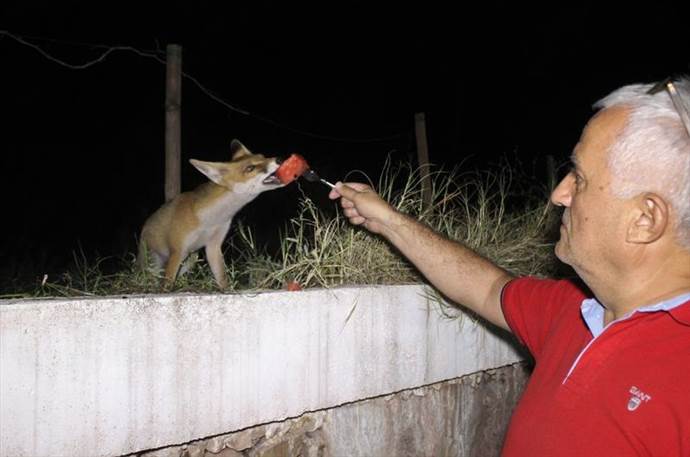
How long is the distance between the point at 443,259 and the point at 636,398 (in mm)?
1063

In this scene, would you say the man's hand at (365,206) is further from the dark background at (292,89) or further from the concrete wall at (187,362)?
the dark background at (292,89)

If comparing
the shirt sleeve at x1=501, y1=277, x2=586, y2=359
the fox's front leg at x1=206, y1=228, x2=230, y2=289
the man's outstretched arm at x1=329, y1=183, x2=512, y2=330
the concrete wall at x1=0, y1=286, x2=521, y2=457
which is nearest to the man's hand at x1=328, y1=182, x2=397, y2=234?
the man's outstretched arm at x1=329, y1=183, x2=512, y2=330

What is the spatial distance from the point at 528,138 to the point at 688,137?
1920cm

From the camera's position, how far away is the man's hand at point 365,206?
2559 millimetres

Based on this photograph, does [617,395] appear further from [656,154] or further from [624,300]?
[656,154]

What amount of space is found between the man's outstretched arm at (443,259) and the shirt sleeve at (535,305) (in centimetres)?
12

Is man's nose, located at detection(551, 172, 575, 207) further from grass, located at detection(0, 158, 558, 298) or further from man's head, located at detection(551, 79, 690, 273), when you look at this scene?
grass, located at detection(0, 158, 558, 298)

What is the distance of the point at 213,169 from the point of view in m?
4.09

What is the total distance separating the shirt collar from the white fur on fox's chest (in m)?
2.59

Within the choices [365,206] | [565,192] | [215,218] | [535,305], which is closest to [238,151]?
[215,218]

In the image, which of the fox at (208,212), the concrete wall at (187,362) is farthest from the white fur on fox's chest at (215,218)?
the concrete wall at (187,362)

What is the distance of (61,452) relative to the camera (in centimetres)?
181

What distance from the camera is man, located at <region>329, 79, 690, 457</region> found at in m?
1.56

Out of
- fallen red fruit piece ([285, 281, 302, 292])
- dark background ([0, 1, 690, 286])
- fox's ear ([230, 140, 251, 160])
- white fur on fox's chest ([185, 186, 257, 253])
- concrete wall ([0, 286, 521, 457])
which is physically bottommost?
concrete wall ([0, 286, 521, 457])
